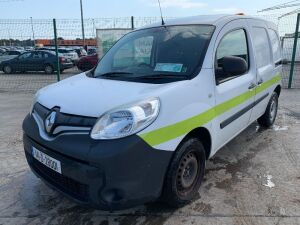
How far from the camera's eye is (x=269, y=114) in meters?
5.60

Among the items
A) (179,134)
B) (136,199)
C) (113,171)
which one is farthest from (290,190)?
(113,171)

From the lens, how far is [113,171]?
8.01 feet

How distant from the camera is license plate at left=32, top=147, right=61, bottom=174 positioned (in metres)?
2.73

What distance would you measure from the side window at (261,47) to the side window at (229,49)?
1.06 ft

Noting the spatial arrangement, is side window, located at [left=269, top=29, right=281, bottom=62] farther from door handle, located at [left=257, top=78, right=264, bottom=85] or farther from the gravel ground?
the gravel ground

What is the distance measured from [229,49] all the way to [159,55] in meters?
0.90

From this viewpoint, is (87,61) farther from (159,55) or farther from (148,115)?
(148,115)

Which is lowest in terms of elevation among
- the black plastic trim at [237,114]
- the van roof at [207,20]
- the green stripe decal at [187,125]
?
the black plastic trim at [237,114]

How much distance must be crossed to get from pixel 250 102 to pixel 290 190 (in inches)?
49.3

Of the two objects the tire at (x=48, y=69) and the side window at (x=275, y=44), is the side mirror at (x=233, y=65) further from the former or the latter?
the tire at (x=48, y=69)

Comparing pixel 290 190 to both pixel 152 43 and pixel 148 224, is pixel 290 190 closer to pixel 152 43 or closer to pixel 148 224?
pixel 148 224

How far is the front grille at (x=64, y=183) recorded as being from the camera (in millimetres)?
2654

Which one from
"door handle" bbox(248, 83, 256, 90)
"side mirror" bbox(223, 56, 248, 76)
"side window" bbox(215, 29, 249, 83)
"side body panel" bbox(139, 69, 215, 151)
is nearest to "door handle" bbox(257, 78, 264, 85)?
"door handle" bbox(248, 83, 256, 90)

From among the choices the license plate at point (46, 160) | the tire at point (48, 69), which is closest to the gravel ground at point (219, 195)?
the license plate at point (46, 160)
